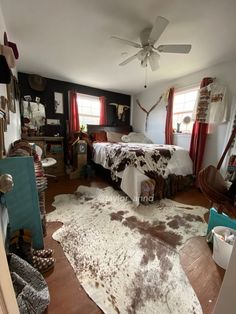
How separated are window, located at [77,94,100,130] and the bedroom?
0.34 meters

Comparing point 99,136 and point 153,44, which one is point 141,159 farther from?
point 99,136

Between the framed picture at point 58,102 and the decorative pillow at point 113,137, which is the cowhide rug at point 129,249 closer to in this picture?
the decorative pillow at point 113,137

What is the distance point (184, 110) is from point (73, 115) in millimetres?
2807

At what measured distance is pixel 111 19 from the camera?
1.84 m

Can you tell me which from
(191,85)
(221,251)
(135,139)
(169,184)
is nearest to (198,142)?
(169,184)

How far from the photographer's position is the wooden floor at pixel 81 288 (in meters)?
1.05

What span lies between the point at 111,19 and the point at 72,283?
2.68m

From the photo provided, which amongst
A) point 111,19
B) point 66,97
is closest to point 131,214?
point 111,19

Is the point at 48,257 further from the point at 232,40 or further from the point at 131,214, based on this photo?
the point at 232,40

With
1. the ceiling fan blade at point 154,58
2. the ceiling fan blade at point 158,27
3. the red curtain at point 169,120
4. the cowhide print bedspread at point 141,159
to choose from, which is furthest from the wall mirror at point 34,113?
the red curtain at point 169,120

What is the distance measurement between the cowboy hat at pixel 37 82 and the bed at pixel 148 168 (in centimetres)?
211

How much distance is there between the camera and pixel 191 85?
11.3ft

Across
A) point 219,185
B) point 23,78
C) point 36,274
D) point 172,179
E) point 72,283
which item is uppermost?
point 23,78

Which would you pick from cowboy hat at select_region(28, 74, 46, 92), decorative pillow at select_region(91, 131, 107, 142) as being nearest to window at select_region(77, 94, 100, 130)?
decorative pillow at select_region(91, 131, 107, 142)
